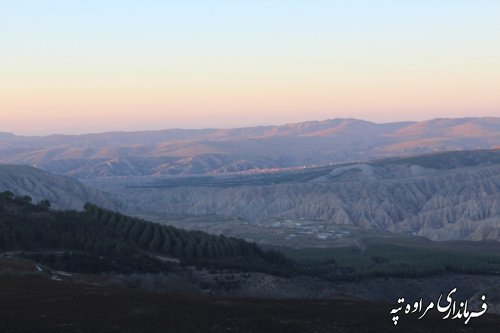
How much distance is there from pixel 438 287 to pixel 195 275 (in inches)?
1090

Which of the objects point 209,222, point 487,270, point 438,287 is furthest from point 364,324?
point 209,222

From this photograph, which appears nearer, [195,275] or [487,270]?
[195,275]

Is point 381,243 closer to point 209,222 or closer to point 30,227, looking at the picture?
point 209,222

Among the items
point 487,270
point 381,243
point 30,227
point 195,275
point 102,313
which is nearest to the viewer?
point 102,313

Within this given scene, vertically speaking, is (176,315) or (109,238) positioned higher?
(176,315)

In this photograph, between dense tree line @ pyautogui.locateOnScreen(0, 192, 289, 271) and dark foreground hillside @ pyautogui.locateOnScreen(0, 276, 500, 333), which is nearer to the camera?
dark foreground hillside @ pyautogui.locateOnScreen(0, 276, 500, 333)

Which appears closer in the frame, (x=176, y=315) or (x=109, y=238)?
(x=176, y=315)

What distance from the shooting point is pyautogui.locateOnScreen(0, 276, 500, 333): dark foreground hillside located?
41.6 meters

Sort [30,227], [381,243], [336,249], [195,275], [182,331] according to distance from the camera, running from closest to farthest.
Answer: [182,331], [195,275], [30,227], [336,249], [381,243]

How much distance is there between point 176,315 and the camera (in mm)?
45000

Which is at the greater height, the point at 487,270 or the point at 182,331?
the point at 182,331

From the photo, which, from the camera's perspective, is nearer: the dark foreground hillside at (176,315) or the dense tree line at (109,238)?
the dark foreground hillside at (176,315)

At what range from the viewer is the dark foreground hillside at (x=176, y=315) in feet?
136

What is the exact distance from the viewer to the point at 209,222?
Result: 191625mm
